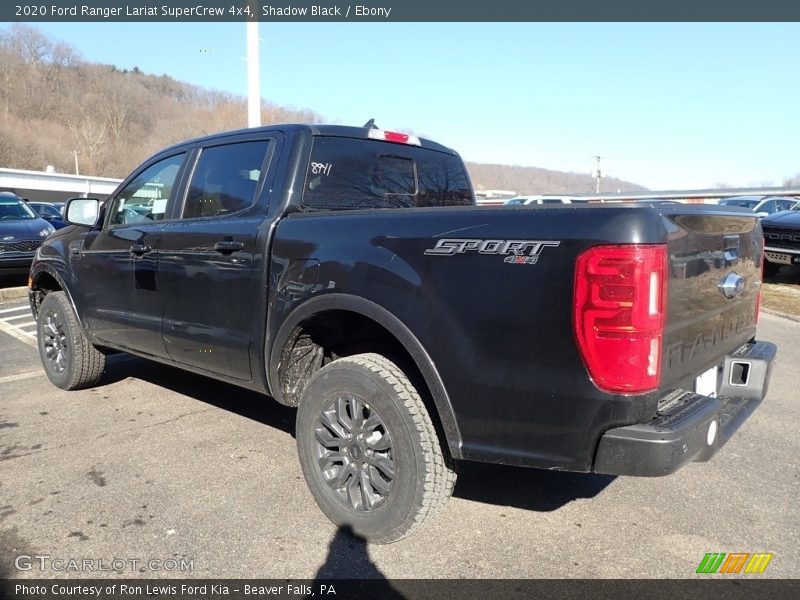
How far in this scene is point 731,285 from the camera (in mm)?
2818

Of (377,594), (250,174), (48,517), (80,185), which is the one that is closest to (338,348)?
(250,174)

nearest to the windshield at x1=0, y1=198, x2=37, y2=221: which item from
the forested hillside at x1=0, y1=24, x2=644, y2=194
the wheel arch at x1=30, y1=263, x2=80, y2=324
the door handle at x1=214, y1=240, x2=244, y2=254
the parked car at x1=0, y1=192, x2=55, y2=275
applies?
the parked car at x1=0, y1=192, x2=55, y2=275

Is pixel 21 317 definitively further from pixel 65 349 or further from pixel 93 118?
pixel 93 118

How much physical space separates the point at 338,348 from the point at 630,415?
5.64 ft

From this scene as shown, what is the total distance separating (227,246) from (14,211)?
36.6ft

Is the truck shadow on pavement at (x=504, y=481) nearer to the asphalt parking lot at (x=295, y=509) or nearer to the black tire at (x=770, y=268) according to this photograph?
the asphalt parking lot at (x=295, y=509)

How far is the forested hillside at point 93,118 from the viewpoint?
86.1 meters

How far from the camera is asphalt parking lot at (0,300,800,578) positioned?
2680 millimetres

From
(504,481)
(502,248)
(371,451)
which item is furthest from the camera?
(504,481)

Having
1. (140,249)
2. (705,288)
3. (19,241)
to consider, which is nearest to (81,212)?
(140,249)

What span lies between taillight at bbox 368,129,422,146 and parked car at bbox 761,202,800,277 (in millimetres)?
9359

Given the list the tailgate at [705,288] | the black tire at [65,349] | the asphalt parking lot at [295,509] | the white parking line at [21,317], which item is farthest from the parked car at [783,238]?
the white parking line at [21,317]

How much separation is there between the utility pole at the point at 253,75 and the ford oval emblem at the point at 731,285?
11069 millimetres

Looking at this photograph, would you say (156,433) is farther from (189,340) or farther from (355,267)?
(355,267)
